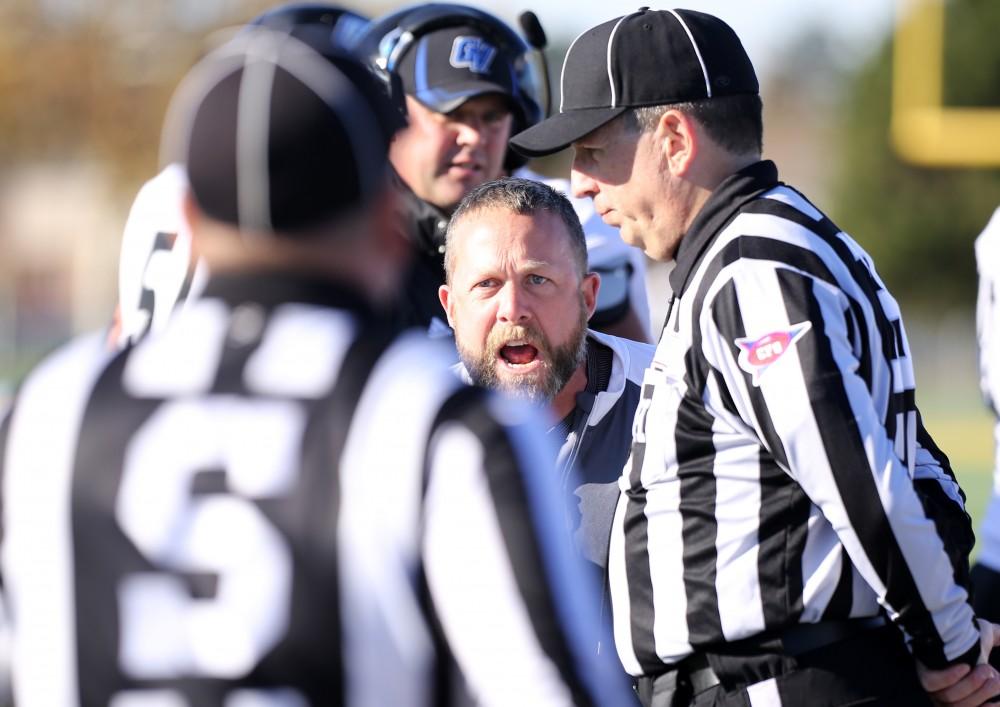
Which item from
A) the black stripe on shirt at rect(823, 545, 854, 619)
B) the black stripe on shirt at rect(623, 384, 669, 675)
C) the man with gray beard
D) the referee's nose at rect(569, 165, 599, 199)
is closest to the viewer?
the black stripe on shirt at rect(823, 545, 854, 619)

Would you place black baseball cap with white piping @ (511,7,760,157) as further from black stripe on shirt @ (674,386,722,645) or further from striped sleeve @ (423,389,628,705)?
striped sleeve @ (423,389,628,705)

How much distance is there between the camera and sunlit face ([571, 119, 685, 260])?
2820 millimetres

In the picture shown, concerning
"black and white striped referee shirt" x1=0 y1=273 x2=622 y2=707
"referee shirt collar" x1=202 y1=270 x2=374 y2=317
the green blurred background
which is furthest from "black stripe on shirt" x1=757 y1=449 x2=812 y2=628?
the green blurred background

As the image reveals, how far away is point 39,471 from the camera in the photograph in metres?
1.73

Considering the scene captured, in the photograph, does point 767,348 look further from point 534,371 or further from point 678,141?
point 534,371

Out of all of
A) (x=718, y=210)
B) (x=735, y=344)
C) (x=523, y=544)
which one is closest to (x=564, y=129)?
(x=718, y=210)

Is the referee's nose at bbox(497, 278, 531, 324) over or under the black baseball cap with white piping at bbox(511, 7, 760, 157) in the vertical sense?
under

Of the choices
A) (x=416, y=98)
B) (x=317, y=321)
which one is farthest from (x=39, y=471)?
(x=416, y=98)

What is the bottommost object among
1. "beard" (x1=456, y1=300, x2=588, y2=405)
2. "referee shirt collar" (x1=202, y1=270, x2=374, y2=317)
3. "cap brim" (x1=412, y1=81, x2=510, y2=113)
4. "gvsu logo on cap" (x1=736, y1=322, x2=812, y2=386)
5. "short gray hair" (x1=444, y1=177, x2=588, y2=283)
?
"beard" (x1=456, y1=300, x2=588, y2=405)

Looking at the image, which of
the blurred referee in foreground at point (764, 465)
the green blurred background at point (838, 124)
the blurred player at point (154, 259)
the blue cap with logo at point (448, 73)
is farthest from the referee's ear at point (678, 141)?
the green blurred background at point (838, 124)

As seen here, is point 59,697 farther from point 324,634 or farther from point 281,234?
point 281,234

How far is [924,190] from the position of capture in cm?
2800

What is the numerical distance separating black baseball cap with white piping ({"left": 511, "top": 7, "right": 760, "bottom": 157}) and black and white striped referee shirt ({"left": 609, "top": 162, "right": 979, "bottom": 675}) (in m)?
0.22

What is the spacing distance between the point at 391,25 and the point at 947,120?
13369 millimetres
